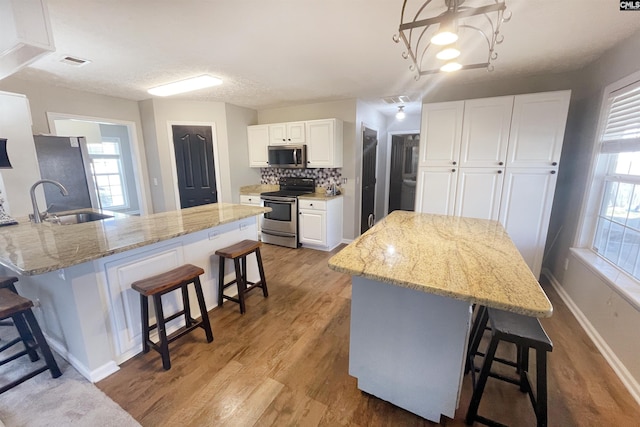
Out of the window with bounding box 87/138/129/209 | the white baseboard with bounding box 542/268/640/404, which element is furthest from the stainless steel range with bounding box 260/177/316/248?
the window with bounding box 87/138/129/209

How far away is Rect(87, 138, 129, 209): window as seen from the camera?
580cm

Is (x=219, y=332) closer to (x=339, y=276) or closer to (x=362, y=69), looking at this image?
(x=339, y=276)

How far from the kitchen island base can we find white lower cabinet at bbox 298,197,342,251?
8.26 ft

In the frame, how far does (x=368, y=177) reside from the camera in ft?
15.4

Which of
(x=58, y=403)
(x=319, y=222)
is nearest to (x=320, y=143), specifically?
(x=319, y=222)

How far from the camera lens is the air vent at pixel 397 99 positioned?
3857 millimetres

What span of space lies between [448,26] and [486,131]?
222 cm

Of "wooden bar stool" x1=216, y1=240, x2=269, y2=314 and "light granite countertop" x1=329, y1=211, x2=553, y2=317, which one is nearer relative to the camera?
"light granite countertop" x1=329, y1=211, x2=553, y2=317

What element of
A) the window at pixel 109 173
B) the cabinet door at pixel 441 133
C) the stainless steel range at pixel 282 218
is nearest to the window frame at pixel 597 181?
the cabinet door at pixel 441 133

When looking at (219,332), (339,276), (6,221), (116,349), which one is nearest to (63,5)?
(6,221)

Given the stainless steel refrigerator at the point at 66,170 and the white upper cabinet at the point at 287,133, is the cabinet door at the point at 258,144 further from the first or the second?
the stainless steel refrigerator at the point at 66,170

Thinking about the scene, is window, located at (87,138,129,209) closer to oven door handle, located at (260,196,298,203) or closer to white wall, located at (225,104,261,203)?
white wall, located at (225,104,261,203)

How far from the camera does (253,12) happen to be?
5.59 ft

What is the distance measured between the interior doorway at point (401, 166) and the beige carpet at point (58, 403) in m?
5.27
